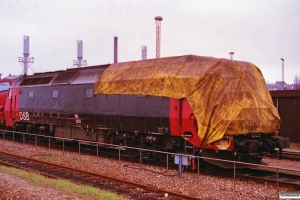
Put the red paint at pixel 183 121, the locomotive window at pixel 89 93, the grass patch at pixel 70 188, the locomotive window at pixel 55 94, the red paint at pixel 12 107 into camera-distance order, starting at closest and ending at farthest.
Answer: the grass patch at pixel 70 188 → the red paint at pixel 183 121 → the locomotive window at pixel 89 93 → the locomotive window at pixel 55 94 → the red paint at pixel 12 107

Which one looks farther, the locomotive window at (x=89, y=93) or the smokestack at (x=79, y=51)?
the smokestack at (x=79, y=51)

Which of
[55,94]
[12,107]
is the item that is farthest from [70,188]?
[12,107]

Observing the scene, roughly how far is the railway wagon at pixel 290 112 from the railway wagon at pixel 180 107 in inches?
308

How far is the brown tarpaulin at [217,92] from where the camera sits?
1436 cm

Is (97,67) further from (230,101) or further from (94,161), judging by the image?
(230,101)

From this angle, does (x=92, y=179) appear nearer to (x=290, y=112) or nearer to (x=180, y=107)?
(x=180, y=107)

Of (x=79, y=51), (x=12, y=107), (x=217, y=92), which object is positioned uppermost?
(x=79, y=51)

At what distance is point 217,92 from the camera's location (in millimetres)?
14805

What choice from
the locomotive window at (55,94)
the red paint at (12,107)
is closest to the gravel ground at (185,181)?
the locomotive window at (55,94)

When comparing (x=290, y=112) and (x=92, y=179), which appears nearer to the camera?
(x=92, y=179)

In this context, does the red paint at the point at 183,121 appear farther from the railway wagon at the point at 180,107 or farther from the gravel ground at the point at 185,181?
the gravel ground at the point at 185,181

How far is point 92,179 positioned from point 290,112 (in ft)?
48.0

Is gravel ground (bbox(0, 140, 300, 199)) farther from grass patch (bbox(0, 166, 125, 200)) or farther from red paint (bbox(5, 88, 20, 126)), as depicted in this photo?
red paint (bbox(5, 88, 20, 126))

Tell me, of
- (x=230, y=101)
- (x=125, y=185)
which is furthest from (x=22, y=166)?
(x=230, y=101)
